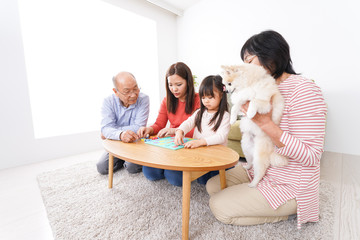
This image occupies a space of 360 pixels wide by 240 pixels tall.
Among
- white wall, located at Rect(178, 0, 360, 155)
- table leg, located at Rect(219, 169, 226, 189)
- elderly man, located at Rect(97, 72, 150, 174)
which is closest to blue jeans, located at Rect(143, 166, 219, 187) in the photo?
elderly man, located at Rect(97, 72, 150, 174)

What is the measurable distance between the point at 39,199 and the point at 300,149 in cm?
179

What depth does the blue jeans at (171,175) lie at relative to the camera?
4.69 ft

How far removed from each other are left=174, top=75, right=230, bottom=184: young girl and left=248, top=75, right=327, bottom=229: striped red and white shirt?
0.37 m

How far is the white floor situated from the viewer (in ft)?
3.31

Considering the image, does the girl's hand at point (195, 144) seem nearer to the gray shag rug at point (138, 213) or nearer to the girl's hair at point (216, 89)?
the girl's hair at point (216, 89)

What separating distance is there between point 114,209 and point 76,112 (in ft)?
6.02

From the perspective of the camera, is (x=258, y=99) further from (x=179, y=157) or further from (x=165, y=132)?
(x=165, y=132)

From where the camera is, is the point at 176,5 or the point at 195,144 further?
the point at 176,5

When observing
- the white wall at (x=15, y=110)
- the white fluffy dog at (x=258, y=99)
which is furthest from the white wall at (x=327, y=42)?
the white wall at (x=15, y=110)

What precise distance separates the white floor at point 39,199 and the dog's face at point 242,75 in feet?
3.08

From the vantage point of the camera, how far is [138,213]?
3.71ft

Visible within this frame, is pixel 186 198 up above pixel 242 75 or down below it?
below

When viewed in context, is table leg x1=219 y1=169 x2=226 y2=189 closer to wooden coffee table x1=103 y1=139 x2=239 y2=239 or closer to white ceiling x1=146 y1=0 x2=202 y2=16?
wooden coffee table x1=103 y1=139 x2=239 y2=239

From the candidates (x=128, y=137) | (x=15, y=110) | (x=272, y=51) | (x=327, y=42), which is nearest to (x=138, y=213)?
(x=128, y=137)
